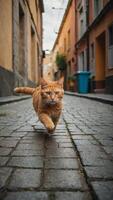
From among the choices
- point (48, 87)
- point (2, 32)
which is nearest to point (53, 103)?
point (48, 87)

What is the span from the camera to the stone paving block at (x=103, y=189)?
6.39 feet

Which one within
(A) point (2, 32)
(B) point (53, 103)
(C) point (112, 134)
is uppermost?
(A) point (2, 32)

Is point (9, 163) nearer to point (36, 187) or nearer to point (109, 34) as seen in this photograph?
point (36, 187)

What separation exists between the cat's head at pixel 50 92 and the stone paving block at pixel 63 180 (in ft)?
4.31

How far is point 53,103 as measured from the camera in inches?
148

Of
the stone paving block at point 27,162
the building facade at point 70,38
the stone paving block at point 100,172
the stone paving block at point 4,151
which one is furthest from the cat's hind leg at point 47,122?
the building facade at point 70,38

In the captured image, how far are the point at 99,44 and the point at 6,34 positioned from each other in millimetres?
8970

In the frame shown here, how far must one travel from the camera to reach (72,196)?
198 centimetres

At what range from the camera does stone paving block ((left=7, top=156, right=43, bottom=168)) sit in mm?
2705

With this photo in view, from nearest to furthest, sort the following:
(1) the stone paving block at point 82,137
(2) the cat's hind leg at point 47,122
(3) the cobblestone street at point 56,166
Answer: (3) the cobblestone street at point 56,166 → (2) the cat's hind leg at point 47,122 → (1) the stone paving block at point 82,137

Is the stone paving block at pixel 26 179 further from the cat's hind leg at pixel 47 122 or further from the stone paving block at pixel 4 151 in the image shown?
the cat's hind leg at pixel 47 122

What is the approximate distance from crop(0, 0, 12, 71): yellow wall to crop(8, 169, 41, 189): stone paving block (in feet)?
32.7

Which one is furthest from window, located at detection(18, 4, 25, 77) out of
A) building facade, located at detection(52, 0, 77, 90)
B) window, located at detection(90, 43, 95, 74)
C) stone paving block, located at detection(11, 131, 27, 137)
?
stone paving block, located at detection(11, 131, 27, 137)

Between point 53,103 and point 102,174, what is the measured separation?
57.0 inches
